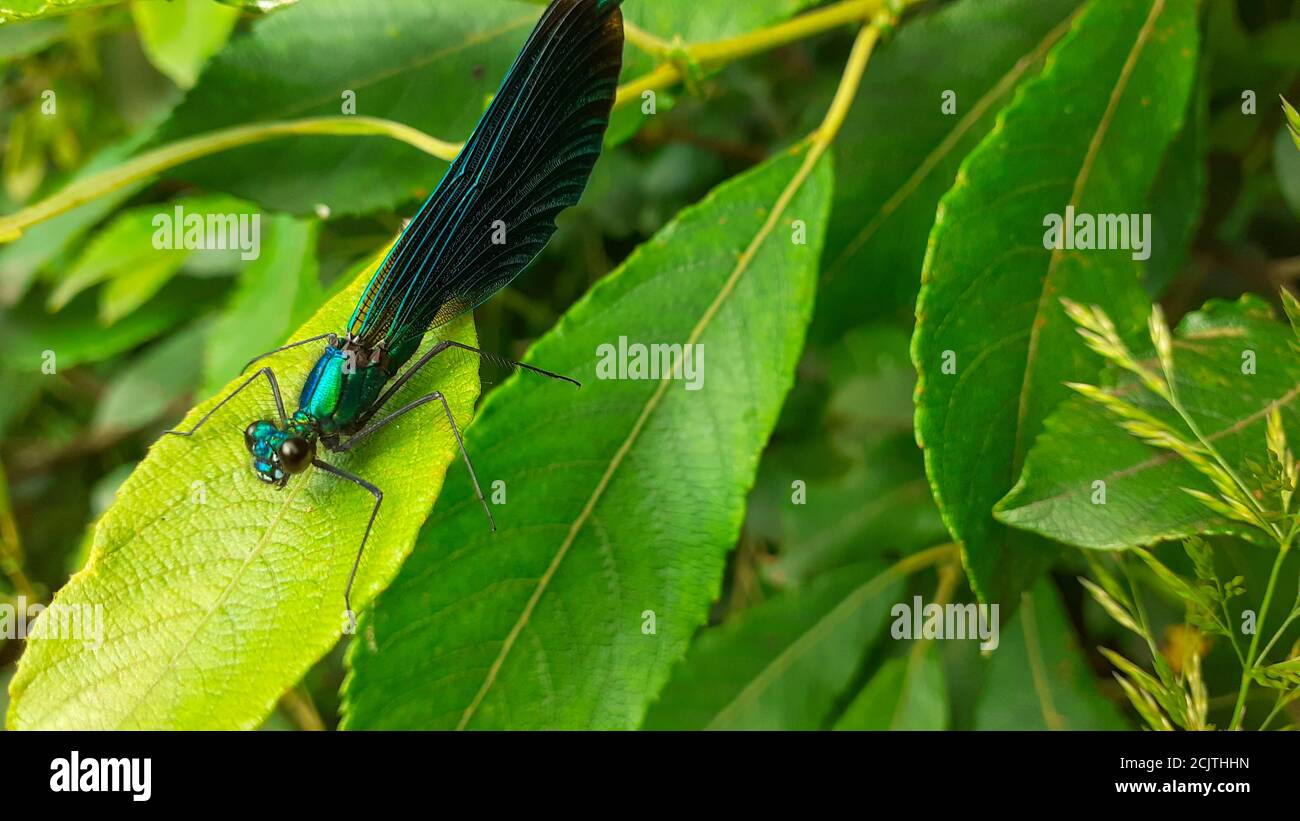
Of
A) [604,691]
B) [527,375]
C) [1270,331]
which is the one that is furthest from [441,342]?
[1270,331]

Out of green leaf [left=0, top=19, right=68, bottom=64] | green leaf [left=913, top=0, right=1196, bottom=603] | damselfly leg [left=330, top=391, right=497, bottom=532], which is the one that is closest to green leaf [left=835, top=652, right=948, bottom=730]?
green leaf [left=913, top=0, right=1196, bottom=603]

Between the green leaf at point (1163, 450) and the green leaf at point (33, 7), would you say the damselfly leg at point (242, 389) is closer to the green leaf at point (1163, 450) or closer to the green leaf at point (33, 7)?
the green leaf at point (33, 7)

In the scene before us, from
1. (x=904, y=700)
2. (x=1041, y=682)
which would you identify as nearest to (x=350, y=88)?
(x=904, y=700)

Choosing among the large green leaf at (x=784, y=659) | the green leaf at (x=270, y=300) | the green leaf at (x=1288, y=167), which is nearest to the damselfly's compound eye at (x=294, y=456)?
the green leaf at (x=270, y=300)

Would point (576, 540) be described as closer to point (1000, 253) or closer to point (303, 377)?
point (303, 377)

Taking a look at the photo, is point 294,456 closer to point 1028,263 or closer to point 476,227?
point 476,227

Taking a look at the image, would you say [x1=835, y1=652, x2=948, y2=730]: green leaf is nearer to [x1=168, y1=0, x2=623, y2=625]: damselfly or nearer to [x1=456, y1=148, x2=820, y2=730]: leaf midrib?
[x1=456, y1=148, x2=820, y2=730]: leaf midrib
